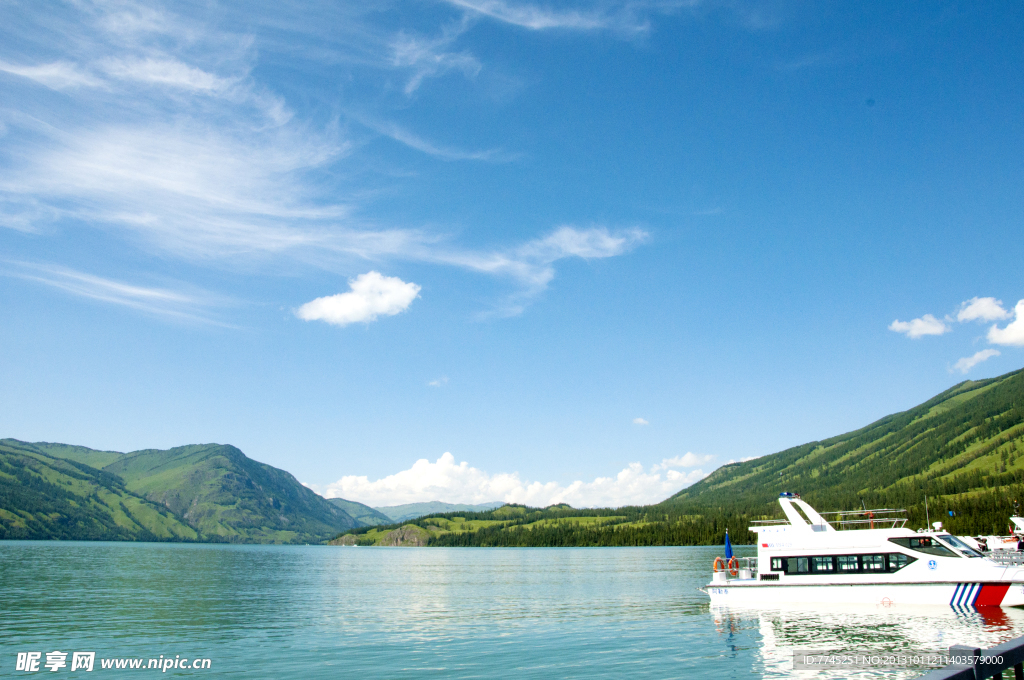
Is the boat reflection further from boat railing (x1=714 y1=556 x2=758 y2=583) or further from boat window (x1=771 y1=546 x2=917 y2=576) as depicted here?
boat railing (x1=714 y1=556 x2=758 y2=583)

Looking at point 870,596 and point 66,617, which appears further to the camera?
point 66,617

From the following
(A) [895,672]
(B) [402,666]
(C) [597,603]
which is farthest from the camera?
(C) [597,603]

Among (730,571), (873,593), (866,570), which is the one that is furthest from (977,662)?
(730,571)

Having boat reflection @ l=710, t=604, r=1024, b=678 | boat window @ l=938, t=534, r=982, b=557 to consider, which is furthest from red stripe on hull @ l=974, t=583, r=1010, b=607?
boat window @ l=938, t=534, r=982, b=557

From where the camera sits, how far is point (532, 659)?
3127cm

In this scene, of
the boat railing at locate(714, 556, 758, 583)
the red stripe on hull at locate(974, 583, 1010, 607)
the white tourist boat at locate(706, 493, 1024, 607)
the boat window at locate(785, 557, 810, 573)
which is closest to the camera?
the red stripe on hull at locate(974, 583, 1010, 607)

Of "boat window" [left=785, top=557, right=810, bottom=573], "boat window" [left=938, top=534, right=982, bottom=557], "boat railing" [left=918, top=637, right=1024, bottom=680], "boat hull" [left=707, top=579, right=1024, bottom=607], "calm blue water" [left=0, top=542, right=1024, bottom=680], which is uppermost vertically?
"boat railing" [left=918, top=637, right=1024, bottom=680]

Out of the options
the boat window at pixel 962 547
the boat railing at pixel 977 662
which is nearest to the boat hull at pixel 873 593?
the boat window at pixel 962 547

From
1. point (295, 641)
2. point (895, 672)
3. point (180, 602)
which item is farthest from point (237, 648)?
point (895, 672)

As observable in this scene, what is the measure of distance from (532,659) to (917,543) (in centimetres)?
2806

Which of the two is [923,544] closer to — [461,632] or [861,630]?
[861,630]

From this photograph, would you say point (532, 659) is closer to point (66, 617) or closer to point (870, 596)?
point (870, 596)

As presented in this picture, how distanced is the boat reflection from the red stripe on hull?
0.47m

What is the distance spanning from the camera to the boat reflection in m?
28.1
